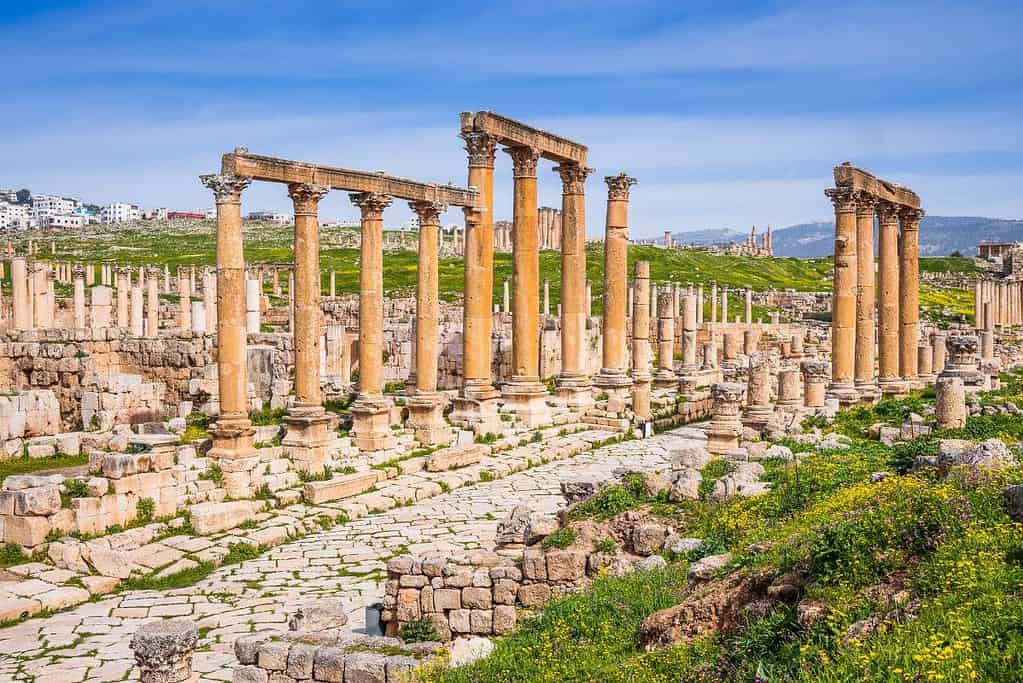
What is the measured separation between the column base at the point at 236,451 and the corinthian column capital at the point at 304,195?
14.5ft

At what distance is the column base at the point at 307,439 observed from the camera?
59.9 ft

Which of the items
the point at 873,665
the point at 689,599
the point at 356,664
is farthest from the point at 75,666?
the point at 873,665

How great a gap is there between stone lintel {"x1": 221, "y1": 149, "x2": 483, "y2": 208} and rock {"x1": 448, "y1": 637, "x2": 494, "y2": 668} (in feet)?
37.0

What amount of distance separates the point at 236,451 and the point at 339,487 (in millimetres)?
1973

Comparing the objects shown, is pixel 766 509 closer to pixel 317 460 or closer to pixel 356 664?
pixel 356 664

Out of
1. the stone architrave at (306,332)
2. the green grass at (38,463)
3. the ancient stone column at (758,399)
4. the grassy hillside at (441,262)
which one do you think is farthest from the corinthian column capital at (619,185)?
the grassy hillside at (441,262)

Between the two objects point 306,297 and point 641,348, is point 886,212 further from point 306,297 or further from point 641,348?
point 306,297

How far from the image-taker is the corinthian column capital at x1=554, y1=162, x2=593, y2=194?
1073 inches

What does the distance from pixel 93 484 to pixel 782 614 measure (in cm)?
1094

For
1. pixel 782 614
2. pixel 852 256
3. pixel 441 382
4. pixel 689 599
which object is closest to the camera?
pixel 782 614

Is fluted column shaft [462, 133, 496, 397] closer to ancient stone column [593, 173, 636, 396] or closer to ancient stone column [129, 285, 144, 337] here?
ancient stone column [593, 173, 636, 396]

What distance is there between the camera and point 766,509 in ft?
37.2

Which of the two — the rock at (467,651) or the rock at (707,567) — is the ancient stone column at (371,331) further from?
the rock at (707,567)

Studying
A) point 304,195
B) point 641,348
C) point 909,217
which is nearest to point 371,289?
point 304,195
